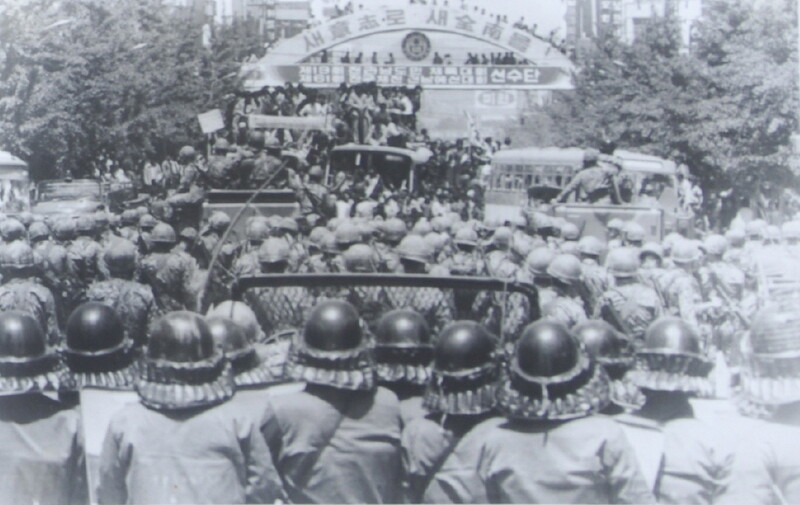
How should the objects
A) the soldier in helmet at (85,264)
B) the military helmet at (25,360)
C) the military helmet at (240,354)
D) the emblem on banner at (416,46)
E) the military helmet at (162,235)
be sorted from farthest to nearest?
1. the emblem on banner at (416,46)
2. the soldier in helmet at (85,264)
3. the military helmet at (162,235)
4. the military helmet at (240,354)
5. the military helmet at (25,360)

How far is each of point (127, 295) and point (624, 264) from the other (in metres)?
3.47

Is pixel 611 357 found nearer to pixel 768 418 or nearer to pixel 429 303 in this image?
pixel 768 418

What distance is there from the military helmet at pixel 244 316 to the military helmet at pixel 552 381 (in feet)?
5.54

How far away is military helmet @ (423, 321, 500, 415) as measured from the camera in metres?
3.98

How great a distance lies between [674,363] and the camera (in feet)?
12.7

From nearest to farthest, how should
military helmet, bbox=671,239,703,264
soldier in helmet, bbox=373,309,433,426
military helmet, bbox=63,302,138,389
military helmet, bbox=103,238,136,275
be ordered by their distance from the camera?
military helmet, bbox=63,302,138,389
soldier in helmet, bbox=373,309,433,426
military helmet, bbox=103,238,136,275
military helmet, bbox=671,239,703,264

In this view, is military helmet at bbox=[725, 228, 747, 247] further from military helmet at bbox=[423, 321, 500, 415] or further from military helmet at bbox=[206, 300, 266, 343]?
military helmet at bbox=[423, 321, 500, 415]

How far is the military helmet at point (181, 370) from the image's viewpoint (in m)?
3.71

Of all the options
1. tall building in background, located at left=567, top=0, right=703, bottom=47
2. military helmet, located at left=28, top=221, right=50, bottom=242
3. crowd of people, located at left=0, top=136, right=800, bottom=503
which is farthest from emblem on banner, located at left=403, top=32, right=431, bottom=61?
crowd of people, located at left=0, top=136, right=800, bottom=503

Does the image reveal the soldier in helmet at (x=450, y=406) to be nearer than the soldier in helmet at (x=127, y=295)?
Yes

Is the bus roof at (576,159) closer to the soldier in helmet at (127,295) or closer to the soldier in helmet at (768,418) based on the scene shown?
the soldier in helmet at (127,295)

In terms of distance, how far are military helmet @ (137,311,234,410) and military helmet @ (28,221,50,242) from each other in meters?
6.70

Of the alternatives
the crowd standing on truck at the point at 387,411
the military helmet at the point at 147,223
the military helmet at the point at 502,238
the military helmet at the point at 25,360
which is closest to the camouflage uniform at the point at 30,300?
the crowd standing on truck at the point at 387,411

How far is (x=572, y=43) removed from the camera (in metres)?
32.3
